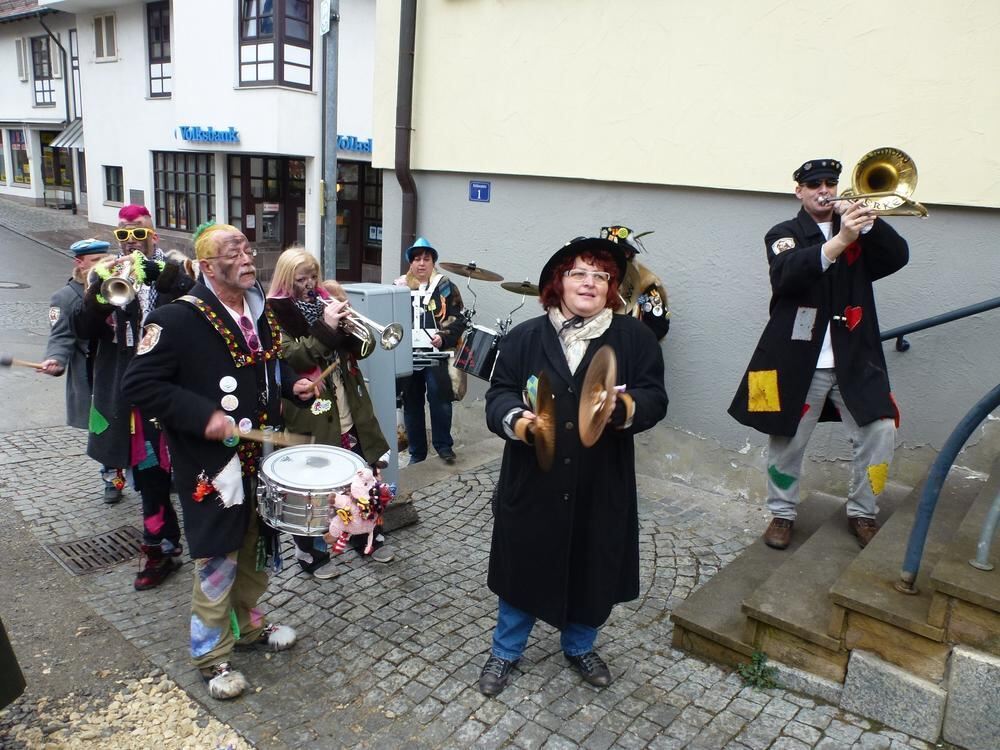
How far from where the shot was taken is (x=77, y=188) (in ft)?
84.2

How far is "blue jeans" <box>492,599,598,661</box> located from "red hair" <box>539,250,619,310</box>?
1.34 m

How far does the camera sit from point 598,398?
2.59 m

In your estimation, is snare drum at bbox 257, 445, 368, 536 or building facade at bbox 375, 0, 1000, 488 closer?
snare drum at bbox 257, 445, 368, 536

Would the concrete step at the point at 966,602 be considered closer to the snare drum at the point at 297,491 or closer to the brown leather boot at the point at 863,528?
the brown leather boot at the point at 863,528

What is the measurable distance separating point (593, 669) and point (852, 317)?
2.18 meters

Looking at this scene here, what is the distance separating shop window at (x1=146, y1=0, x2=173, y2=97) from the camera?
18219 millimetres

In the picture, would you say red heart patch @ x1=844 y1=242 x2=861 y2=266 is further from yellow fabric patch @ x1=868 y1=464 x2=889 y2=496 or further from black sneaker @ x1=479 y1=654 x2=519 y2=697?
black sneaker @ x1=479 y1=654 x2=519 y2=697

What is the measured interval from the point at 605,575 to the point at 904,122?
11.4 feet

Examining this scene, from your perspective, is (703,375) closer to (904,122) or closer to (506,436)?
(904,122)

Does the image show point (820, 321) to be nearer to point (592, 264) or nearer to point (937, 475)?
point (937, 475)

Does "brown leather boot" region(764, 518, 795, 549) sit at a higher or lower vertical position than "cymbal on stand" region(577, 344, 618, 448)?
lower

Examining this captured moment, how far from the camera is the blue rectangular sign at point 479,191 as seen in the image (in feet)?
21.7

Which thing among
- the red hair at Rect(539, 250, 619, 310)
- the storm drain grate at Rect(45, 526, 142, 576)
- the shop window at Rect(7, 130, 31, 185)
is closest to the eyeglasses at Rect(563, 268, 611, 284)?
the red hair at Rect(539, 250, 619, 310)

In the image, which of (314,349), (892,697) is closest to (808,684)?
(892,697)
